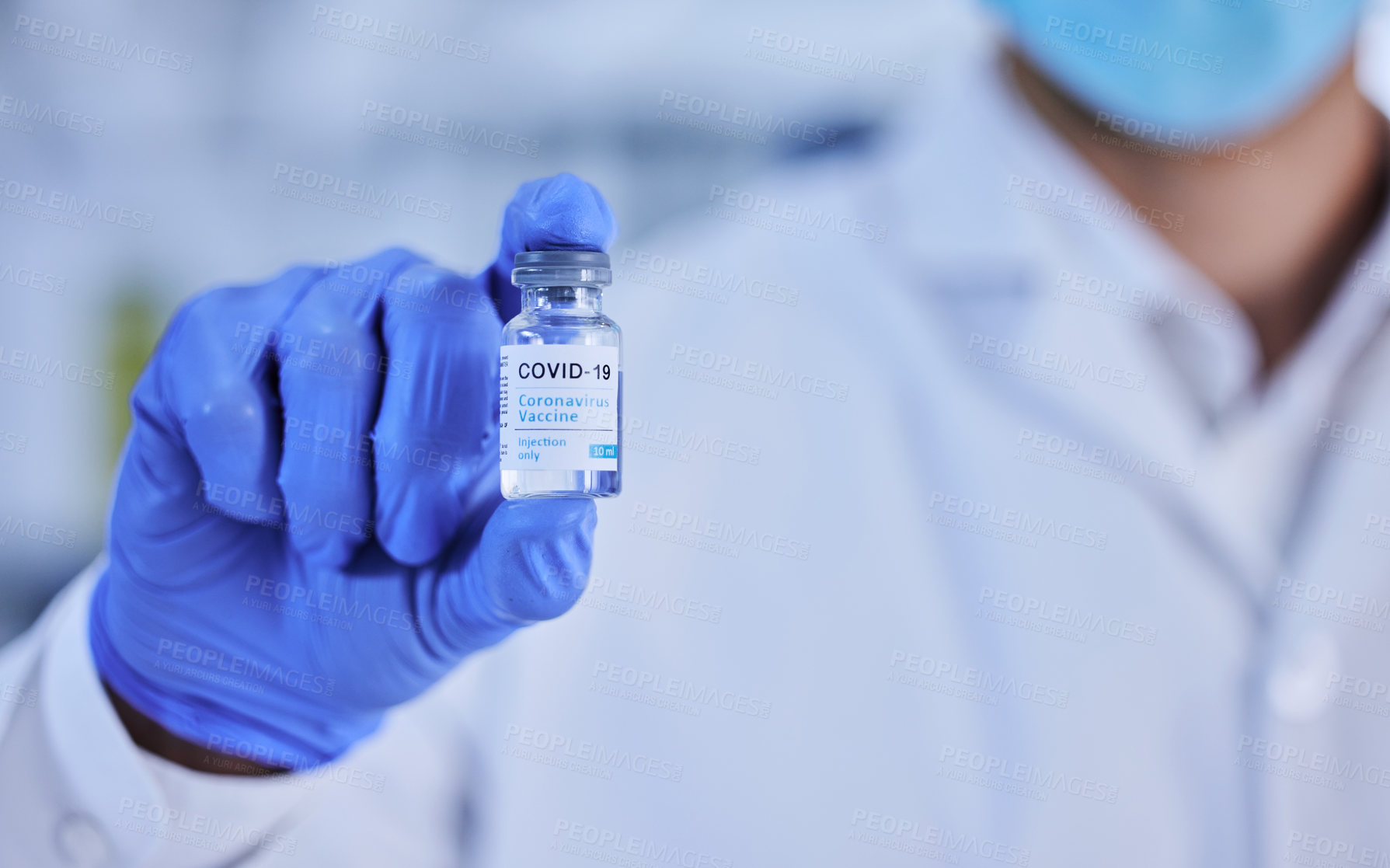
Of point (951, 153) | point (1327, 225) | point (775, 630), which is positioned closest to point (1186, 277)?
point (1327, 225)

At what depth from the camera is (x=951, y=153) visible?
1098 mm

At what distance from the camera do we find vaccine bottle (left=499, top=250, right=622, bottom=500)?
24.1 inches

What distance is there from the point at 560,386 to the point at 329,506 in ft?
0.74

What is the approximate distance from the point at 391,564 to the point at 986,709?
643mm

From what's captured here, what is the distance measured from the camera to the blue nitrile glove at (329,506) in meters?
0.69

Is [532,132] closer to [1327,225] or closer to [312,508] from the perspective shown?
[312,508]
